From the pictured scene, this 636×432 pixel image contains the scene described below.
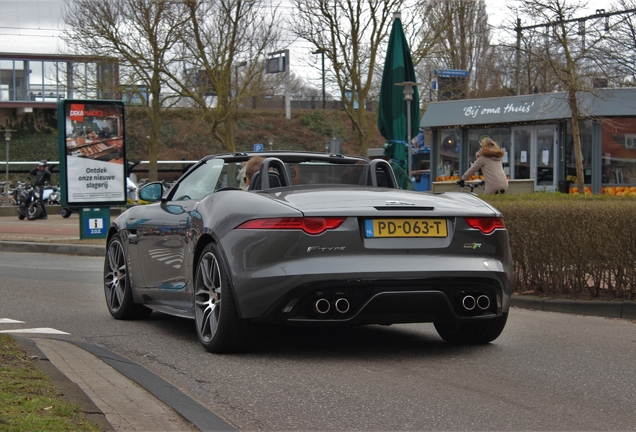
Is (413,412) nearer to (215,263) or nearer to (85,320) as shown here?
(215,263)

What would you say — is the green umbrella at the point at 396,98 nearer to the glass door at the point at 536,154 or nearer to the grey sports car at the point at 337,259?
the grey sports car at the point at 337,259

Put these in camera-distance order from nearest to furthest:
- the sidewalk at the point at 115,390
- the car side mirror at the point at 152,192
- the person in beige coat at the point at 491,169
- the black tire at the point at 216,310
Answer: the sidewalk at the point at 115,390 → the black tire at the point at 216,310 → the car side mirror at the point at 152,192 → the person in beige coat at the point at 491,169

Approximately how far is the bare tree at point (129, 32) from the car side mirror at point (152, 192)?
29543 millimetres

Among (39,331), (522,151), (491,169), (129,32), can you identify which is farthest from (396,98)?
(129,32)

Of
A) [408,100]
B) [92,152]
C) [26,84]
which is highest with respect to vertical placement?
[26,84]

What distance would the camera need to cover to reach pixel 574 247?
29.2ft

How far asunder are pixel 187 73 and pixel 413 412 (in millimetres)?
34539

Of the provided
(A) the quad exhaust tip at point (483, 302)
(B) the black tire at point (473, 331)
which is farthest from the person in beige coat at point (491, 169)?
(A) the quad exhaust tip at point (483, 302)

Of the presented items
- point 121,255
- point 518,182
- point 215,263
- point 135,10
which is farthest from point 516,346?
point 135,10

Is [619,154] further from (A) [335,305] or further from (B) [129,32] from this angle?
(A) [335,305]

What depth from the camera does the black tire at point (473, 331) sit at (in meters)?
6.39

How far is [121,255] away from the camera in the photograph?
8.09m

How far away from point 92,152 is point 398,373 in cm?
1554

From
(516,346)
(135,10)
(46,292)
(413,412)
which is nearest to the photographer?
(413,412)
